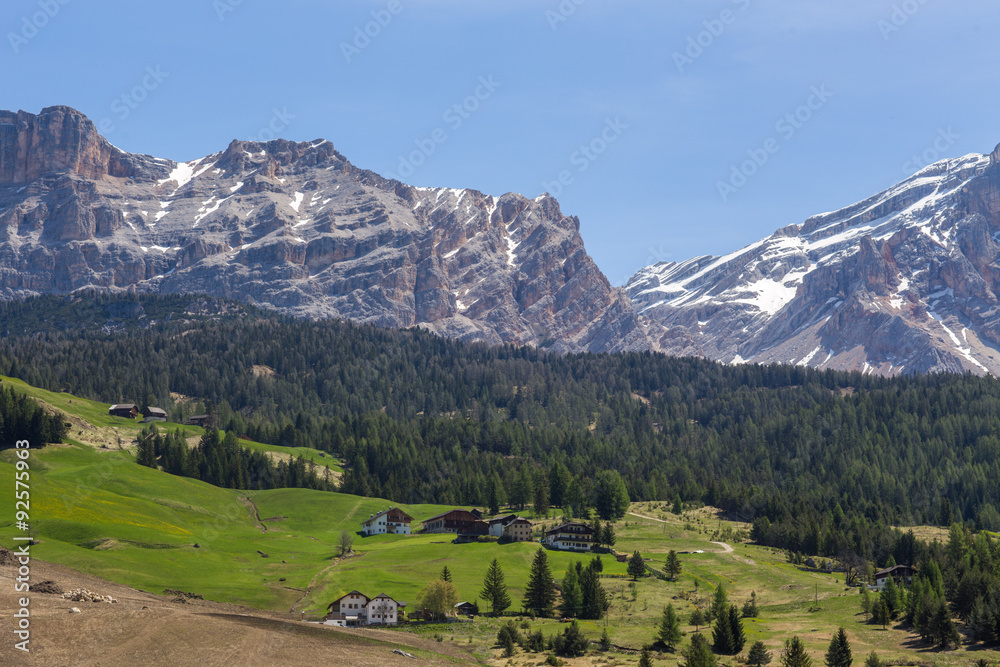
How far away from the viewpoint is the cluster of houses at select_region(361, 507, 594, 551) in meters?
142

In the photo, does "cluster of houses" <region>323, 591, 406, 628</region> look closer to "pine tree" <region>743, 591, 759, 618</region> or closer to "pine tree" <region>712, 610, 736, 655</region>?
"pine tree" <region>712, 610, 736, 655</region>

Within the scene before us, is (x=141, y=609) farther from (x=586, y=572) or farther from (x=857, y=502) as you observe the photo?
(x=857, y=502)

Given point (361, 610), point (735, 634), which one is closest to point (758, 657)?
point (735, 634)

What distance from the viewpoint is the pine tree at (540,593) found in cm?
10844

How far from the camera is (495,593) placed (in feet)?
352

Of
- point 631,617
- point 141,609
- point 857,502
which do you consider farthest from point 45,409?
point 857,502

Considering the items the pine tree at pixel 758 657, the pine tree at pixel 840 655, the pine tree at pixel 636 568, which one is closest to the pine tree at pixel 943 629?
the pine tree at pixel 840 655

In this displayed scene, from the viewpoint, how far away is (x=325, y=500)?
6757 inches

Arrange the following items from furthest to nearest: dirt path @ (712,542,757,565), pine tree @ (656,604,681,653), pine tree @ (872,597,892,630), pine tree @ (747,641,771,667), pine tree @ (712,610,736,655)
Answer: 1. dirt path @ (712,542,757,565)
2. pine tree @ (872,597,892,630)
3. pine tree @ (656,604,681,653)
4. pine tree @ (712,610,736,655)
5. pine tree @ (747,641,771,667)

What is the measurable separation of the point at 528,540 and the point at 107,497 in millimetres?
62448

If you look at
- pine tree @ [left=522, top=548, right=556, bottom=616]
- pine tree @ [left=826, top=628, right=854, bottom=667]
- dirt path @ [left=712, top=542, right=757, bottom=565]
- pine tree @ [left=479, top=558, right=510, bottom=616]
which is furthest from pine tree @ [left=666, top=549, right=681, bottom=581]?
pine tree @ [left=826, top=628, right=854, bottom=667]

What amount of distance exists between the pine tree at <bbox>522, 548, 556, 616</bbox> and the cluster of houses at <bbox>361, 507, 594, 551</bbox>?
2974 cm

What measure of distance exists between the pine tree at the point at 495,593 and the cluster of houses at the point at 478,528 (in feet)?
108

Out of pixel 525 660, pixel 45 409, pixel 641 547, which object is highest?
pixel 45 409
